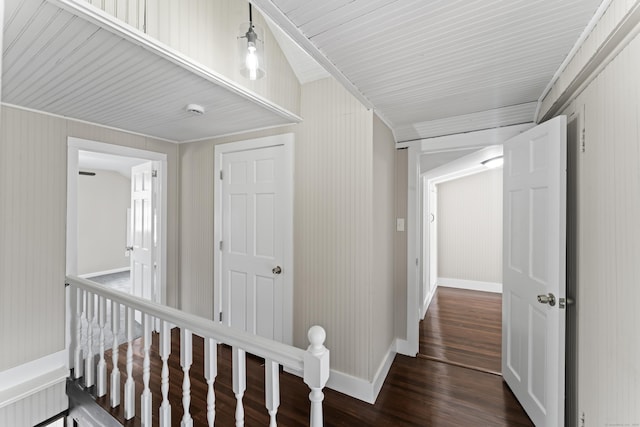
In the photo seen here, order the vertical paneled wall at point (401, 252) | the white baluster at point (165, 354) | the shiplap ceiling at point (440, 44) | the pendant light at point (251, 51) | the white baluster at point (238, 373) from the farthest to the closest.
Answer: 1. the vertical paneled wall at point (401, 252)
2. the pendant light at point (251, 51)
3. the white baluster at point (165, 354)
4. the white baluster at point (238, 373)
5. the shiplap ceiling at point (440, 44)

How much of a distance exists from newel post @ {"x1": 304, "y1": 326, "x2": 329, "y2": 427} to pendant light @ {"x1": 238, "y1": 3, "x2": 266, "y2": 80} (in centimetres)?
155

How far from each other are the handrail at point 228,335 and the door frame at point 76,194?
102 cm

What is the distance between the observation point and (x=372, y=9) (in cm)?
119

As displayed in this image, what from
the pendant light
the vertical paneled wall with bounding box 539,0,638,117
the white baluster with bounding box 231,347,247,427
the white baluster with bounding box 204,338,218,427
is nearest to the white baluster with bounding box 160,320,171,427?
the white baluster with bounding box 204,338,218,427

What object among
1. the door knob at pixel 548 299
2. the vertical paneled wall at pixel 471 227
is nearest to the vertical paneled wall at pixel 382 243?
the door knob at pixel 548 299

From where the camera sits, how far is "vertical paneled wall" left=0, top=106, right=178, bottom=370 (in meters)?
2.08

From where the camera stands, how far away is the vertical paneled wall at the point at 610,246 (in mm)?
1100

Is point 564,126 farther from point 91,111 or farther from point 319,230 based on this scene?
point 91,111

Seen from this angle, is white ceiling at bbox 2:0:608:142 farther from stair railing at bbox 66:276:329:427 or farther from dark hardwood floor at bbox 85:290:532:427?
dark hardwood floor at bbox 85:290:532:427

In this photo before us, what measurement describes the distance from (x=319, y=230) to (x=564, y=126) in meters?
1.70

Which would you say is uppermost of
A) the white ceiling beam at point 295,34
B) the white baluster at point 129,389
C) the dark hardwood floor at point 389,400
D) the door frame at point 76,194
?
the white ceiling beam at point 295,34

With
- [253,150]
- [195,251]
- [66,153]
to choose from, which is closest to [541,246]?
[253,150]

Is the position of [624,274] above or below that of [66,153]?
below

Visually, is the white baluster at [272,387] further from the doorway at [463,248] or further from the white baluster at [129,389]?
the doorway at [463,248]
